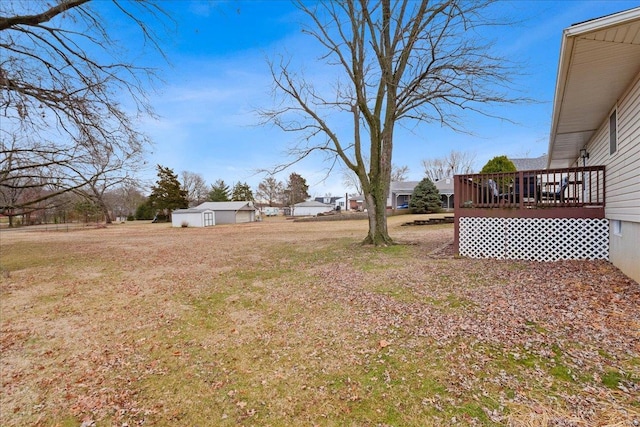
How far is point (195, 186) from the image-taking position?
6244 cm

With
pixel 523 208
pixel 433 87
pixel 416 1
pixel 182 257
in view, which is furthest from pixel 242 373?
pixel 416 1

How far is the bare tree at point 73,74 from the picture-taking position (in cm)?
571

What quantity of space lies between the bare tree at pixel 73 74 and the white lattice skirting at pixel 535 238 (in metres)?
9.00

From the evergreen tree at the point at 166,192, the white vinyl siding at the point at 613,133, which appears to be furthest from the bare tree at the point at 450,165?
the white vinyl siding at the point at 613,133

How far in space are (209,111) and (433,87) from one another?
9.19 m

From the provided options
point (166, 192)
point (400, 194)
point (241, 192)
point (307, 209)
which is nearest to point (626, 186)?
point (400, 194)

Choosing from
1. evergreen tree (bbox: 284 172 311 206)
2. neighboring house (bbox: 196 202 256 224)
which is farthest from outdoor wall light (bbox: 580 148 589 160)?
evergreen tree (bbox: 284 172 311 206)

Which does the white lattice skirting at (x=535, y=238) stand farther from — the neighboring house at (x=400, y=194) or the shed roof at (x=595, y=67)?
the neighboring house at (x=400, y=194)

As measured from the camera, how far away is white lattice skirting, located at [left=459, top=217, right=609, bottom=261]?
273 inches

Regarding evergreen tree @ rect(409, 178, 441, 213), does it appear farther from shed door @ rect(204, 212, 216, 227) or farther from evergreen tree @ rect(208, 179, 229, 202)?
evergreen tree @ rect(208, 179, 229, 202)

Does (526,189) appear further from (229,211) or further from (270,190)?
(270,190)

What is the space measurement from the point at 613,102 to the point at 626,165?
5.87 feet

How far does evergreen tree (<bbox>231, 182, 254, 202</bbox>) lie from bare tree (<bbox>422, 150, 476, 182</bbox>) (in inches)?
1378

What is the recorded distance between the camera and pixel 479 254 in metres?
8.26
